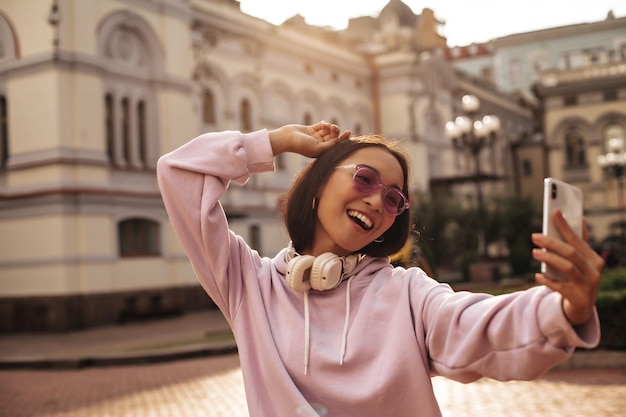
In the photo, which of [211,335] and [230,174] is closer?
[230,174]

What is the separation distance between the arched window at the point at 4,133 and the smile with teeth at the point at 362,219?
20703 millimetres

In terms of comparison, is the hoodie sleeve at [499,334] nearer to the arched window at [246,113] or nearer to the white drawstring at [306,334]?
the white drawstring at [306,334]

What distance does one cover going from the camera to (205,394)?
928 centimetres

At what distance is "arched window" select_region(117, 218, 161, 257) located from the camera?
2212cm

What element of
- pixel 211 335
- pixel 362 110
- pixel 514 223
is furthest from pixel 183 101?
pixel 514 223

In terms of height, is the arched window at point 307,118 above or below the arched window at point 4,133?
above

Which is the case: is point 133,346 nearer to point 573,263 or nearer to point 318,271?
point 318,271

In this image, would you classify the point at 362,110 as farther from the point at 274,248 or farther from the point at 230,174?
the point at 230,174

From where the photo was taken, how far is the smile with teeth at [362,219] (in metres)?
2.39

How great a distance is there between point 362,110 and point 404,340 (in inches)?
1321

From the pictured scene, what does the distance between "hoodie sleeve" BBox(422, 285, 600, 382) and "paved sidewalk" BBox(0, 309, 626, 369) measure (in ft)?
26.2

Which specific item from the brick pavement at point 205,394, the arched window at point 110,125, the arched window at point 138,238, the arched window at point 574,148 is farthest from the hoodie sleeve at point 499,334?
the arched window at point 574,148

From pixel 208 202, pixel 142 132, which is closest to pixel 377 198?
pixel 208 202

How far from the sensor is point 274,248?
2894 cm
